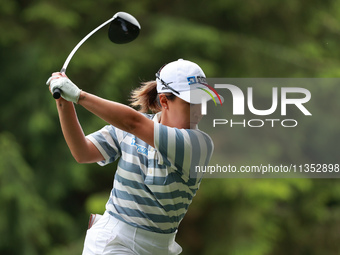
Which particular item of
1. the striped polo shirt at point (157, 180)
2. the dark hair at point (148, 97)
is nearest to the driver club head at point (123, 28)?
the dark hair at point (148, 97)

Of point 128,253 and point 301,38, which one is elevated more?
point 301,38

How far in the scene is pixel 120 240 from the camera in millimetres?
3078

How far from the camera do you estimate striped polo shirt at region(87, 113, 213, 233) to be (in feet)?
9.73

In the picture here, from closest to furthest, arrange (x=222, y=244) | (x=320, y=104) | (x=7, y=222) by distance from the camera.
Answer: (x=7, y=222)
(x=222, y=244)
(x=320, y=104)

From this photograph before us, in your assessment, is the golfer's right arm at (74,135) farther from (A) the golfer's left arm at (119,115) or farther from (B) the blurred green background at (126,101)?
(B) the blurred green background at (126,101)

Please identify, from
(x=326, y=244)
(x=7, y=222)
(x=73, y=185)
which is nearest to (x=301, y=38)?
(x=326, y=244)

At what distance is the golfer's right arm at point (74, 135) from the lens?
3.00 metres

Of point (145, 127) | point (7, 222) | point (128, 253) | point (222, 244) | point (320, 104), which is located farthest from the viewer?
point (320, 104)

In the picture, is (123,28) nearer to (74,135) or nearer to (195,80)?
(195,80)

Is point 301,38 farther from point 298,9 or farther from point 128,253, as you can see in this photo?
point 128,253

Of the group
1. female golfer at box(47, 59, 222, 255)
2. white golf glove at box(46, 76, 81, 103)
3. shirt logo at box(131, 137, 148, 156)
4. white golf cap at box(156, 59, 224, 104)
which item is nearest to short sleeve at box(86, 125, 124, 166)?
female golfer at box(47, 59, 222, 255)

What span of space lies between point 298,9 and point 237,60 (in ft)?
4.41

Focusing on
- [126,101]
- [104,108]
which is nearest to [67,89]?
[104,108]

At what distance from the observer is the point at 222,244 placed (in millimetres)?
8461
